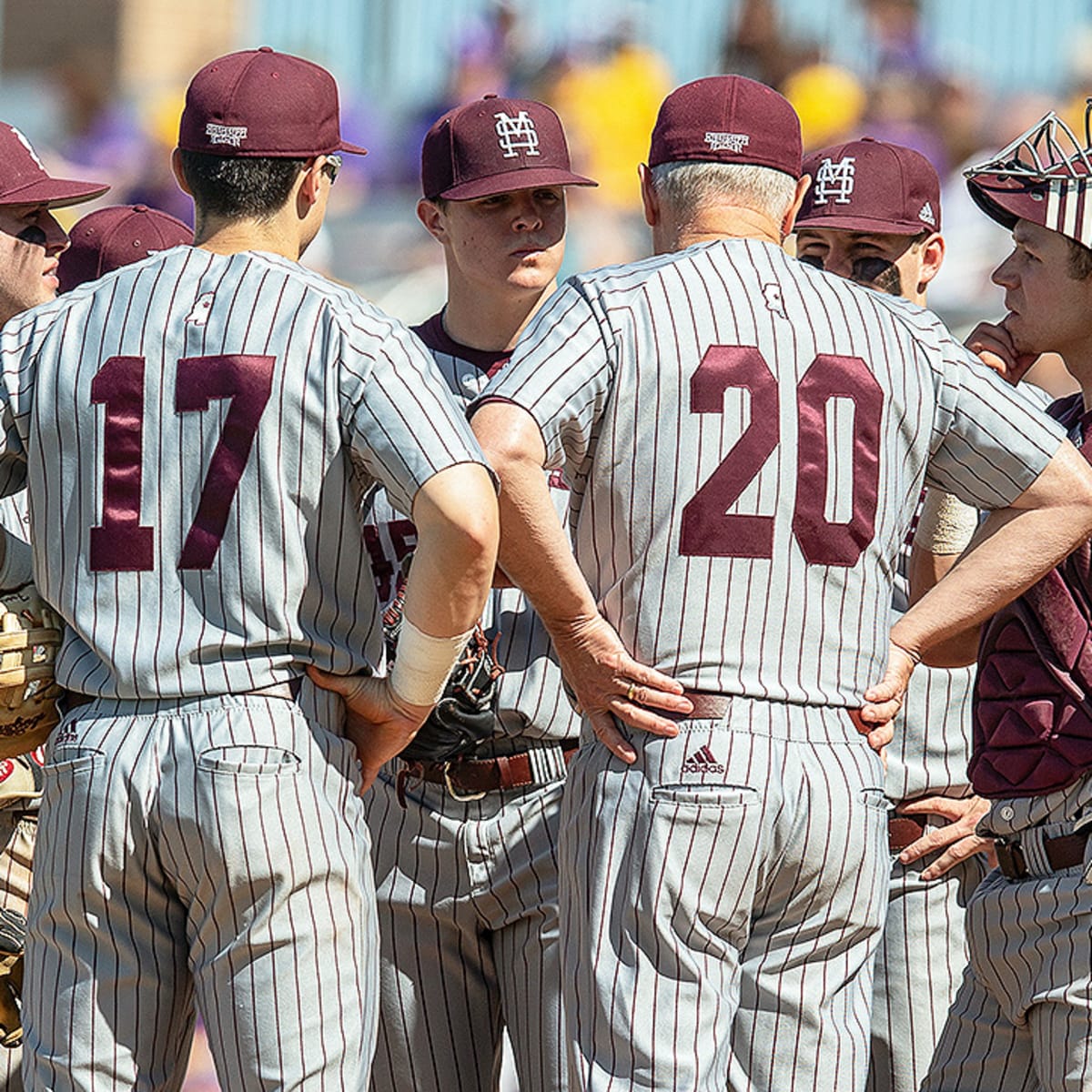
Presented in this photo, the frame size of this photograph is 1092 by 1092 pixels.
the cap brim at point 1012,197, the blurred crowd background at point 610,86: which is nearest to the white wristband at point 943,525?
the cap brim at point 1012,197

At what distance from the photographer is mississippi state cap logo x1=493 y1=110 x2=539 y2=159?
13.6 feet

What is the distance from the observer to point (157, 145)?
1201cm

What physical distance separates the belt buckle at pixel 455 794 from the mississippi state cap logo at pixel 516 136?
55.2 inches

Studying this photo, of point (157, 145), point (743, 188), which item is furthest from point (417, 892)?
point (157, 145)

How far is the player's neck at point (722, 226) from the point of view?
344 cm

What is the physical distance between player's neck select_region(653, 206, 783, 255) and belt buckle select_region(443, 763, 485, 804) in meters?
1.24

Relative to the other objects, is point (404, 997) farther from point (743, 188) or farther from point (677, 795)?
point (743, 188)

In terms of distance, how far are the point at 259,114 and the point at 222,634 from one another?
3.03 feet

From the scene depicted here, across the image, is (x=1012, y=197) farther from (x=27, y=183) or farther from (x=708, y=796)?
(x=27, y=183)

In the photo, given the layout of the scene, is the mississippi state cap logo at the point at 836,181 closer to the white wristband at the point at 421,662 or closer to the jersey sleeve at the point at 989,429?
the jersey sleeve at the point at 989,429

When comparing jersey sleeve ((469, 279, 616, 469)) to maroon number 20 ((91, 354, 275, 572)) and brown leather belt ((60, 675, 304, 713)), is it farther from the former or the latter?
brown leather belt ((60, 675, 304, 713))

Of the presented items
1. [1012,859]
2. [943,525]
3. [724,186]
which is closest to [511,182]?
[724,186]

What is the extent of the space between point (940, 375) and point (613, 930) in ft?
3.97

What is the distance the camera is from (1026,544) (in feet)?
11.3
